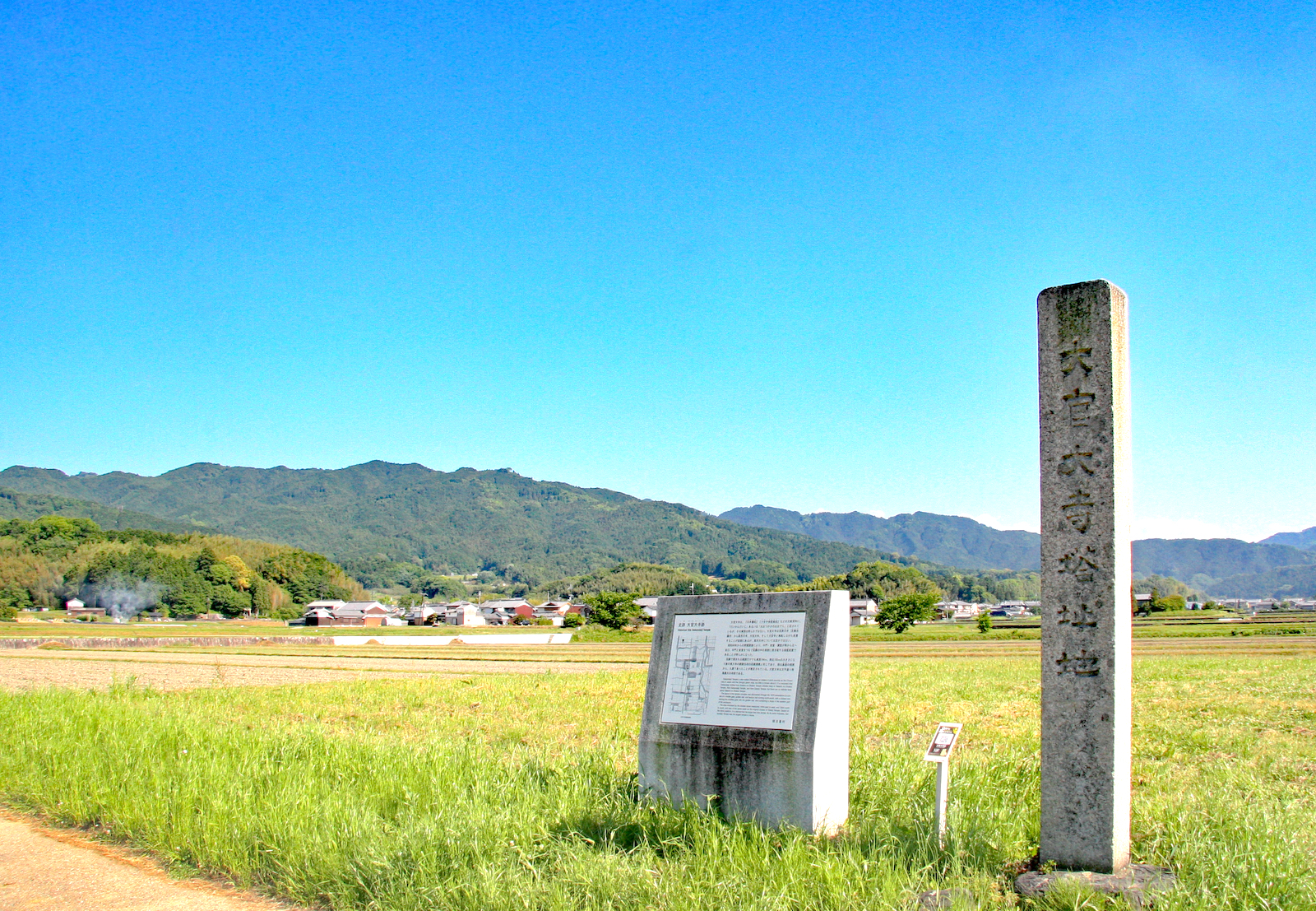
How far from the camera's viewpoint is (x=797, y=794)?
6.74 meters

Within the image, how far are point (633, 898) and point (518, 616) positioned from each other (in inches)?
6069

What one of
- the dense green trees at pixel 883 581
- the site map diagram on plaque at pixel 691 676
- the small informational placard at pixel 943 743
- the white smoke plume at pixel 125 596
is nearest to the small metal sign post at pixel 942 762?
the small informational placard at pixel 943 743

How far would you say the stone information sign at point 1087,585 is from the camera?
5441 mm

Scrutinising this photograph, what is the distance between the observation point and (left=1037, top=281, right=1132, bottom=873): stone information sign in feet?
17.9

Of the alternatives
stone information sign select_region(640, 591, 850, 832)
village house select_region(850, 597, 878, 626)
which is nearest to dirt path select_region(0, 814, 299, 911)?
stone information sign select_region(640, 591, 850, 832)

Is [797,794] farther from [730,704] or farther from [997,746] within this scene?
[997,746]

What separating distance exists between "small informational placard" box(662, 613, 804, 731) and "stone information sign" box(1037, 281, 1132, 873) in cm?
201

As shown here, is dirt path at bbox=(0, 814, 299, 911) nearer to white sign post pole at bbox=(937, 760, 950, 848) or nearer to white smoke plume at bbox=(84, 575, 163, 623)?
white sign post pole at bbox=(937, 760, 950, 848)

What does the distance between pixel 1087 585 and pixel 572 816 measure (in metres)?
4.08

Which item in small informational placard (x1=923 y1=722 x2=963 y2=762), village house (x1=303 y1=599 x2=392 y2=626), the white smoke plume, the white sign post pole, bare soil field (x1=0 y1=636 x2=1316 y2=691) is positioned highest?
small informational placard (x1=923 y1=722 x2=963 y2=762)

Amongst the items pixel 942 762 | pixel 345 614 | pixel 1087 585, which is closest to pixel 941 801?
pixel 942 762

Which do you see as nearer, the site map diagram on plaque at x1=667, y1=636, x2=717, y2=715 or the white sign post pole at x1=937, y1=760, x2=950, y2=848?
the white sign post pole at x1=937, y1=760, x2=950, y2=848

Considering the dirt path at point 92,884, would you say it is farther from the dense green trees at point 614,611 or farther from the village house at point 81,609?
the village house at point 81,609

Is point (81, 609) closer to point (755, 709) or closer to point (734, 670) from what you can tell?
point (734, 670)
